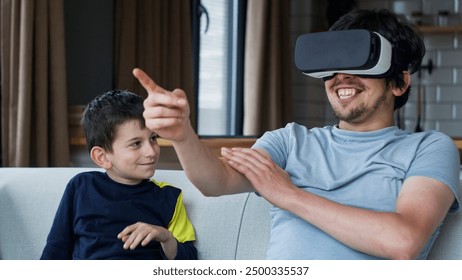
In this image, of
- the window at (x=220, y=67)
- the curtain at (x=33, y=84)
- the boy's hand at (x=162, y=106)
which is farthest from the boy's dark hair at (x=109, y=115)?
the window at (x=220, y=67)

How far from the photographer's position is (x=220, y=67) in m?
5.50

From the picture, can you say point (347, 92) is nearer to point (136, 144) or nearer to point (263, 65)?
point (136, 144)

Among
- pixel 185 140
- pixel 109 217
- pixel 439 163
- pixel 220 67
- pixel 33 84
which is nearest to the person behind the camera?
pixel 185 140

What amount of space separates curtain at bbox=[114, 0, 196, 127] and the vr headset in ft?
8.48

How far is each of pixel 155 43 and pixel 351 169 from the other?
2839 mm

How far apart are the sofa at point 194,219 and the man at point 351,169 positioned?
0.54 ft

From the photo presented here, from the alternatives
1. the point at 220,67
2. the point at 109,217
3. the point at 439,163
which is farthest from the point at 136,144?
the point at 220,67

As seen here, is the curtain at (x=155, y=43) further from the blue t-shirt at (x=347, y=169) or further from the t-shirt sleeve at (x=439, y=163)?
the t-shirt sleeve at (x=439, y=163)

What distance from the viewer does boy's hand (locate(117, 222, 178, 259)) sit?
1616mm

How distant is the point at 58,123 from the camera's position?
3475 mm

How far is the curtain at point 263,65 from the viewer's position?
18.0 feet
